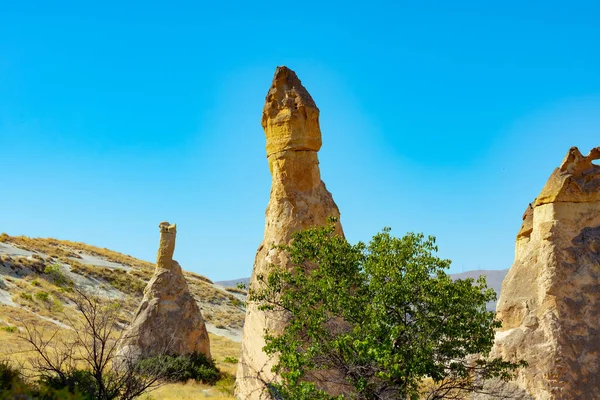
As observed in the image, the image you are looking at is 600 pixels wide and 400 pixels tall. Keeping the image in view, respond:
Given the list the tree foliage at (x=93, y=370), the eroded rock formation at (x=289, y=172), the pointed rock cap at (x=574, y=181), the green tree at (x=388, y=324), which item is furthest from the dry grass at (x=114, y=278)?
the pointed rock cap at (x=574, y=181)

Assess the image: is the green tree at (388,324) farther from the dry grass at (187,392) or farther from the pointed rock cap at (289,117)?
the dry grass at (187,392)

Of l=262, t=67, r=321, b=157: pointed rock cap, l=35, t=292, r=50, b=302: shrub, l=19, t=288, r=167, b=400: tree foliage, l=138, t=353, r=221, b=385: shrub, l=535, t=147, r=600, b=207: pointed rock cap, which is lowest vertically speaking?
l=138, t=353, r=221, b=385: shrub

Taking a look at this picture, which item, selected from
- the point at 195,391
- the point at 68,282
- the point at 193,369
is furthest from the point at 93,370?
the point at 68,282

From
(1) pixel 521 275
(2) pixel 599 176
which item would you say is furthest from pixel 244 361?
(2) pixel 599 176

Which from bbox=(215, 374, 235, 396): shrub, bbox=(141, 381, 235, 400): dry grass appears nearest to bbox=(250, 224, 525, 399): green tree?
bbox=(141, 381, 235, 400): dry grass

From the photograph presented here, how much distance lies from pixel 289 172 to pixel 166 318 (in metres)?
8.38

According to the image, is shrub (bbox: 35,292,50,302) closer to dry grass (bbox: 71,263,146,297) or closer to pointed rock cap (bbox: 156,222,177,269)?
dry grass (bbox: 71,263,146,297)

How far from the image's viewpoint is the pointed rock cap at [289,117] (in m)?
13.1

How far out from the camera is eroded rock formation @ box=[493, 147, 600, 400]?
9.60 metres

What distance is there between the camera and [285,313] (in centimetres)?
1145

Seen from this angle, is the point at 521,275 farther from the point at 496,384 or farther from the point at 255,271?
the point at 255,271

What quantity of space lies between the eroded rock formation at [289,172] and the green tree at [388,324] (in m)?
2.53

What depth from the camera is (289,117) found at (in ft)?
43.0

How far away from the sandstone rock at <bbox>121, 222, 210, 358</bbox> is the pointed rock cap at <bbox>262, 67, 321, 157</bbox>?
8095mm
